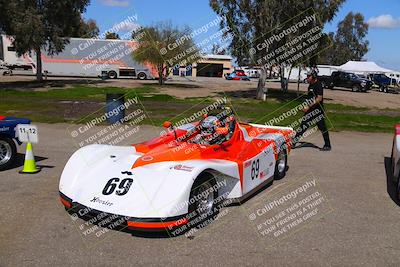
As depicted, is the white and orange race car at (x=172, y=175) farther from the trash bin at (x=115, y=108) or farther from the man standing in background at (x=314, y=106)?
the trash bin at (x=115, y=108)

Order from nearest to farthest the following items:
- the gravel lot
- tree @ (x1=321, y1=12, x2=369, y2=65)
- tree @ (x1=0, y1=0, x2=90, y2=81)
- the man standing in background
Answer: the gravel lot < the man standing in background < tree @ (x1=0, y1=0, x2=90, y2=81) < tree @ (x1=321, y1=12, x2=369, y2=65)

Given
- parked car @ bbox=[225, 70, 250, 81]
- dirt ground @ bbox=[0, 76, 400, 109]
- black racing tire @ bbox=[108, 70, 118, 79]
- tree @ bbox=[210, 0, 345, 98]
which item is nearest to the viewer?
tree @ bbox=[210, 0, 345, 98]

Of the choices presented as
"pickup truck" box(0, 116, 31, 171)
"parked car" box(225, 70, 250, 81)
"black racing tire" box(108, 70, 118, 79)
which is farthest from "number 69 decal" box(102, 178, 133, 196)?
"parked car" box(225, 70, 250, 81)

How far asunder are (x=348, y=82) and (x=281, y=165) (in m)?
37.3

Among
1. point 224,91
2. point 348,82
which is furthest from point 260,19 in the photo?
point 348,82

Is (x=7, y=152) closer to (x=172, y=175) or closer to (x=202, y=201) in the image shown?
(x=172, y=175)

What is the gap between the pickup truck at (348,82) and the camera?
41438mm

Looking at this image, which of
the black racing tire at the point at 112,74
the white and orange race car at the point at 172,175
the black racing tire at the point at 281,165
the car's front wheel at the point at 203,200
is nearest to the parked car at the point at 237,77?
the black racing tire at the point at 112,74

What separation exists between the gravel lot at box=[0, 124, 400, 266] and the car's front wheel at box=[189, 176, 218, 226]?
0.61 ft

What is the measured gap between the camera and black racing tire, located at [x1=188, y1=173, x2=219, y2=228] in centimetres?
546

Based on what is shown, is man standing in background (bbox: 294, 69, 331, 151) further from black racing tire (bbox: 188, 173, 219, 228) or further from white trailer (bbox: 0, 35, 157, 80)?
white trailer (bbox: 0, 35, 157, 80)

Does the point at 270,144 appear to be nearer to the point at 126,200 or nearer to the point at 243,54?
the point at 126,200

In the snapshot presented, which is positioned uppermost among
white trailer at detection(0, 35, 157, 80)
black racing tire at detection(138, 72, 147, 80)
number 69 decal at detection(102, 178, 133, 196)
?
white trailer at detection(0, 35, 157, 80)

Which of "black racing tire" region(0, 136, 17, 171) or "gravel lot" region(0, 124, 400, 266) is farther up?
"black racing tire" region(0, 136, 17, 171)
